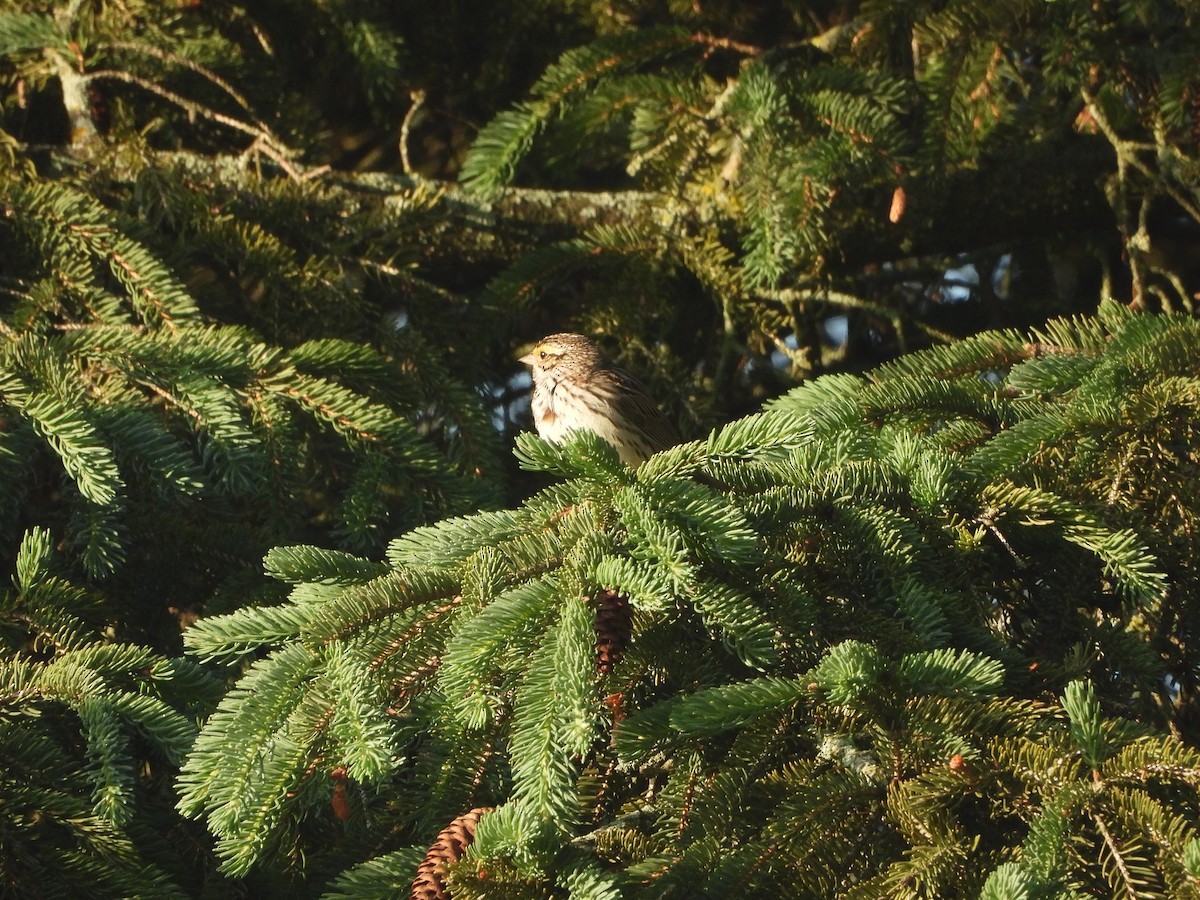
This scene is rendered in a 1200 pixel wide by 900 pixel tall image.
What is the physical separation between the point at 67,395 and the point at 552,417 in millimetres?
1908

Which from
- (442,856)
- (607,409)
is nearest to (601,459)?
(442,856)

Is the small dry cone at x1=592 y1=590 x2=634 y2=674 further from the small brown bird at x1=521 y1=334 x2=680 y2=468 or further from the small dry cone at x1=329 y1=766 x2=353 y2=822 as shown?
the small brown bird at x1=521 y1=334 x2=680 y2=468

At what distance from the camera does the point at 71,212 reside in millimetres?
3816

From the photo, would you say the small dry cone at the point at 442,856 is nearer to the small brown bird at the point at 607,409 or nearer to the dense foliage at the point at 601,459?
the dense foliage at the point at 601,459

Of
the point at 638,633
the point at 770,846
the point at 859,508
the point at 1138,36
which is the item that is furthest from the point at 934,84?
the point at 770,846

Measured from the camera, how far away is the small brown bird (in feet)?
15.0

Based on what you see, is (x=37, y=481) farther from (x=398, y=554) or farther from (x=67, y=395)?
(x=398, y=554)

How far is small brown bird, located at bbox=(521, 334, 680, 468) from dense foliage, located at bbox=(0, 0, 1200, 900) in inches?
7.7

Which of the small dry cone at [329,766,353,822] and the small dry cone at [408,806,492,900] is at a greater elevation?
the small dry cone at [408,806,492,900]

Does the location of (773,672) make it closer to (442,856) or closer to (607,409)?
(442,856)

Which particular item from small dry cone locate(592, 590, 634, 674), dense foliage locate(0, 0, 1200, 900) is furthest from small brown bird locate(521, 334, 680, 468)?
small dry cone locate(592, 590, 634, 674)

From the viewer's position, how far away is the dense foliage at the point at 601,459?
2.01 m

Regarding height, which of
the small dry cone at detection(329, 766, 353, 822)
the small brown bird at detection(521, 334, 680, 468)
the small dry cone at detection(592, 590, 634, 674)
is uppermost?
the small dry cone at detection(592, 590, 634, 674)

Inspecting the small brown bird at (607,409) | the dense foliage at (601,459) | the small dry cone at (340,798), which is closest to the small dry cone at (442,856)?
the dense foliage at (601,459)
